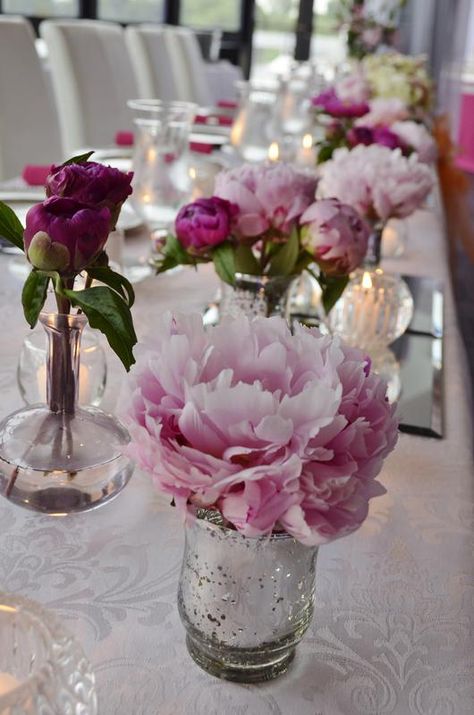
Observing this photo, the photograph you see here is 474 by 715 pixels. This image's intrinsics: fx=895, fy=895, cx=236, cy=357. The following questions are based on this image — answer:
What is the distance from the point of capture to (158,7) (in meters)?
6.84

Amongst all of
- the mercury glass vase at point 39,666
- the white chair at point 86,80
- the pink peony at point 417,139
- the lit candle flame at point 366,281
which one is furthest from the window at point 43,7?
the mercury glass vase at point 39,666

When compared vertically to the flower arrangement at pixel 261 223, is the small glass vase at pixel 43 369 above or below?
below

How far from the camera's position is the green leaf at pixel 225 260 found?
85 cm

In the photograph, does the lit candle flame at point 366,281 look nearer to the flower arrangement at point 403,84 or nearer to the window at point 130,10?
the flower arrangement at point 403,84

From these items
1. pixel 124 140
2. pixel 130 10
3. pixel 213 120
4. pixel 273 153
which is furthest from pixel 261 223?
pixel 130 10

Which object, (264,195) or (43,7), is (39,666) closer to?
(264,195)

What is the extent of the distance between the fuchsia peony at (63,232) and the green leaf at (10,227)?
0.14 ft

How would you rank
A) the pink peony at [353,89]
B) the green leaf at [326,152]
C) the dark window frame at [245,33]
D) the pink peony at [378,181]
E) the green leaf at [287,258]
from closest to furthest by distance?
the green leaf at [287,258] < the pink peony at [378,181] < the green leaf at [326,152] < the pink peony at [353,89] < the dark window frame at [245,33]

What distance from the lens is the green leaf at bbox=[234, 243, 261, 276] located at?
893 millimetres

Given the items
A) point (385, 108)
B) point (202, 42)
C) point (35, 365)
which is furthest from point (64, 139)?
point (202, 42)

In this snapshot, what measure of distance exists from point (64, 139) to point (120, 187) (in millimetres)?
2303

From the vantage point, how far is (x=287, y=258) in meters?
0.89

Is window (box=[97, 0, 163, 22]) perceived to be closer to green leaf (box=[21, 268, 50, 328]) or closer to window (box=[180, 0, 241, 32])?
window (box=[180, 0, 241, 32])

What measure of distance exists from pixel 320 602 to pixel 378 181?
67 centimetres
